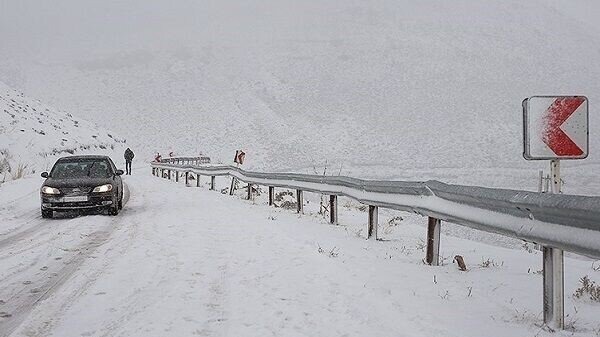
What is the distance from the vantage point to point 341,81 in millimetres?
71812

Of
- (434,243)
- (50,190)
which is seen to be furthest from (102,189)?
(434,243)

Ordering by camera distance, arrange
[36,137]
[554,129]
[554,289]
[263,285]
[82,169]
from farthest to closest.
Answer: [36,137] → [82,169] → [263,285] → [554,129] → [554,289]

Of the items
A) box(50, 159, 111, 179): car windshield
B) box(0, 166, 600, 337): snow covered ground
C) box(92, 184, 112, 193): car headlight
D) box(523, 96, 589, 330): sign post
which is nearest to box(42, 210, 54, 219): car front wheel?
box(92, 184, 112, 193): car headlight

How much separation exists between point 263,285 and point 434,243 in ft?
7.39

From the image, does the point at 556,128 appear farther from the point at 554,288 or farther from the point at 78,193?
the point at 78,193

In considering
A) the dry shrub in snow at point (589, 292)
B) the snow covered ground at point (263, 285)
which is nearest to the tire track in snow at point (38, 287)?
the snow covered ground at point (263, 285)

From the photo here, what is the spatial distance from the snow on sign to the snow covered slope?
2067 cm

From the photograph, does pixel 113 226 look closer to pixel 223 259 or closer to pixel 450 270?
pixel 223 259

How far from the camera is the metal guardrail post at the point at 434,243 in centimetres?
643

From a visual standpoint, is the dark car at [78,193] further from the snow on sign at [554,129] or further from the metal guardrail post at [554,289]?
the metal guardrail post at [554,289]

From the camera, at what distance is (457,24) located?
8944 cm

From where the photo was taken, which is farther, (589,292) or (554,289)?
(589,292)

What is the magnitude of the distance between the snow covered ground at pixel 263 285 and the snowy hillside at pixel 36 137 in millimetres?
15702

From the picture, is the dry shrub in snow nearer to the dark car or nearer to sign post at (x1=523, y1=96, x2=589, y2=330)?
sign post at (x1=523, y1=96, x2=589, y2=330)
